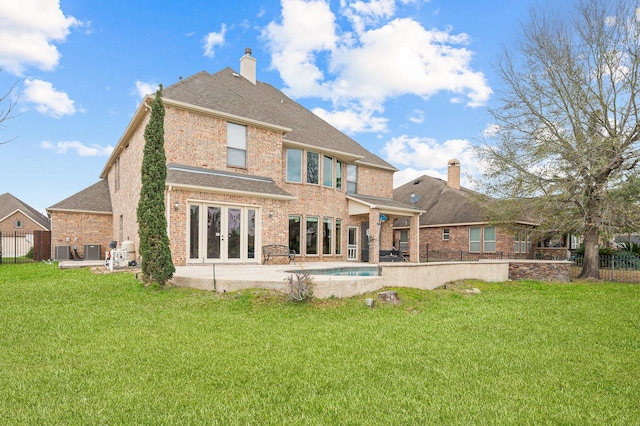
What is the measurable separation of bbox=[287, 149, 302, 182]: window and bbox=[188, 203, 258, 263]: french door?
3816 millimetres

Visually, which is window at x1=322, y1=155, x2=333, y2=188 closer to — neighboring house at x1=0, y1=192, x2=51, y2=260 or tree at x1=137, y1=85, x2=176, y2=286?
tree at x1=137, y1=85, x2=176, y2=286

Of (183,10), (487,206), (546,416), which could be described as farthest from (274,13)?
(546,416)

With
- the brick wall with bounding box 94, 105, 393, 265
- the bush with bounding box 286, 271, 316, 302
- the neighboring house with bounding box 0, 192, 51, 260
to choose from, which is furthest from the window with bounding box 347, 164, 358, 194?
the neighboring house with bounding box 0, 192, 51, 260

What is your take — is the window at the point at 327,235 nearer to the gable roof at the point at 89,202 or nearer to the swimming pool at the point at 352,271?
the swimming pool at the point at 352,271

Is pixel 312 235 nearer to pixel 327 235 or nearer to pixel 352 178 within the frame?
pixel 327 235

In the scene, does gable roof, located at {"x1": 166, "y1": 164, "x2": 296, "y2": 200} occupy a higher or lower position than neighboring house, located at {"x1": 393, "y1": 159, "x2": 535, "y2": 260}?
higher

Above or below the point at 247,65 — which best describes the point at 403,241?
below

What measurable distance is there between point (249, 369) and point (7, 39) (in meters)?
9.73

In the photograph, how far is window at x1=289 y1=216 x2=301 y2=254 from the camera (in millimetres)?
18269

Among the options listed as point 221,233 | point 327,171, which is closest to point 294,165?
point 327,171

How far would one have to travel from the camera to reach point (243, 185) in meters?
15.3

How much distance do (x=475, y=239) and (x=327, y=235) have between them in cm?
1184

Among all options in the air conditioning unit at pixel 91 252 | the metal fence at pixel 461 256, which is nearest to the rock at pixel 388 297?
the metal fence at pixel 461 256

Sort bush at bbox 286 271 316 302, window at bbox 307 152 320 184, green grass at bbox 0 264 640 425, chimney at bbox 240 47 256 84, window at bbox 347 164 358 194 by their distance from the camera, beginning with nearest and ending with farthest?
1. green grass at bbox 0 264 640 425
2. bush at bbox 286 271 316 302
3. window at bbox 307 152 320 184
4. window at bbox 347 164 358 194
5. chimney at bbox 240 47 256 84
